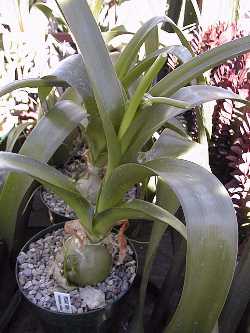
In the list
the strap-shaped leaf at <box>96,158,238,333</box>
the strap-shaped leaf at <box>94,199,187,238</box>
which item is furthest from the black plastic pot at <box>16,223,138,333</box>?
the strap-shaped leaf at <box>96,158,238,333</box>

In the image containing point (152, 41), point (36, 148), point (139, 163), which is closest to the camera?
point (139, 163)

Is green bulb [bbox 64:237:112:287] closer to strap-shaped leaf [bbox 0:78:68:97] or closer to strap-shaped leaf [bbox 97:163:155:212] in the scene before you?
strap-shaped leaf [bbox 97:163:155:212]

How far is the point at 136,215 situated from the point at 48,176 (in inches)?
5.7

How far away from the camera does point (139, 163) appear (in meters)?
0.61

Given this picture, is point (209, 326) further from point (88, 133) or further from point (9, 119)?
point (9, 119)

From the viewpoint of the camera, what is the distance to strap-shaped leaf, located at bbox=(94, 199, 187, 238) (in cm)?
59

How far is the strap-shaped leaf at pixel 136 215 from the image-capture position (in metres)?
0.59

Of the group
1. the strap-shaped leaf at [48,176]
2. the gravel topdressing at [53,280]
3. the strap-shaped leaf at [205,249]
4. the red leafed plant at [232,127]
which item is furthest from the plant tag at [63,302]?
the red leafed plant at [232,127]

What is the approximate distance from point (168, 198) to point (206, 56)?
23cm

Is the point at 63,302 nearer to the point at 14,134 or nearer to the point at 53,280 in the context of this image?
the point at 53,280

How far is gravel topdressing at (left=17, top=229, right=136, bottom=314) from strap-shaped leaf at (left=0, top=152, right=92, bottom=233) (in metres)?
0.12

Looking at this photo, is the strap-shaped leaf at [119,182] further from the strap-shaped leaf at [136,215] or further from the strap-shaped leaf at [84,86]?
the strap-shaped leaf at [84,86]

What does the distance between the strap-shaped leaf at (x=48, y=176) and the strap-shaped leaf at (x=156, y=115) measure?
107 millimetres

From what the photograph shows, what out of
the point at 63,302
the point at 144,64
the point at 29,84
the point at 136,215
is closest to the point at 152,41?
the point at 144,64
